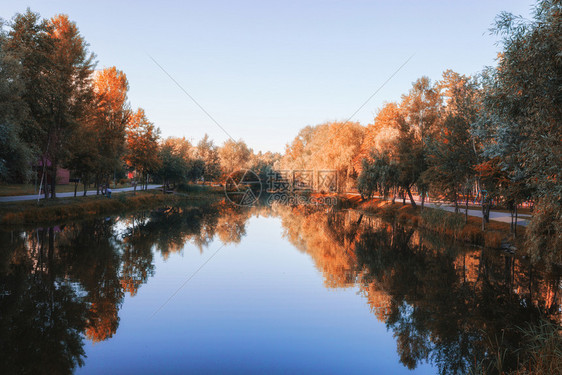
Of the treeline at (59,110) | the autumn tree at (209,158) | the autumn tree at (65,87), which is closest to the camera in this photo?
the treeline at (59,110)

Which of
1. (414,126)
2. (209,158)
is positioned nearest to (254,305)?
(414,126)

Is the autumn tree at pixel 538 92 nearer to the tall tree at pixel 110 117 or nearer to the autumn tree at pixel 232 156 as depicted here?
the tall tree at pixel 110 117

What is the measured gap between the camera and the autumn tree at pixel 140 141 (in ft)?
131

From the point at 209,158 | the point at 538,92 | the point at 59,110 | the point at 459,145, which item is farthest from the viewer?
the point at 209,158

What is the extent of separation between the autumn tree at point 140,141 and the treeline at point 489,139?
23320 millimetres

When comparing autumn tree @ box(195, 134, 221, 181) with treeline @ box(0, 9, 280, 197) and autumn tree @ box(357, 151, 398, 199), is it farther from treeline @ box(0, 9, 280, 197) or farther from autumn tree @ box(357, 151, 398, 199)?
autumn tree @ box(357, 151, 398, 199)

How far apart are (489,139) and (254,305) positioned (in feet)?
46.8

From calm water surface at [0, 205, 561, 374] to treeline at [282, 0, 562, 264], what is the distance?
3.32m

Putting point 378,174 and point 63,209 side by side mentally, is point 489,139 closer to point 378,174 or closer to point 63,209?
point 378,174

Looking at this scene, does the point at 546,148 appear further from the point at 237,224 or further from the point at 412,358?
the point at 237,224

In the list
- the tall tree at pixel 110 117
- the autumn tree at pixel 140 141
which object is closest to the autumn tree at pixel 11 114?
the tall tree at pixel 110 117

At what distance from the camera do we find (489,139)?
57.8 feet

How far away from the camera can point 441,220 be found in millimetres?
24984

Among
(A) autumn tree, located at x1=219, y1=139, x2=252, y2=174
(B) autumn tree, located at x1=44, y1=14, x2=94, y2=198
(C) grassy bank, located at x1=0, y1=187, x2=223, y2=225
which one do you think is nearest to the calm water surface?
(C) grassy bank, located at x1=0, y1=187, x2=223, y2=225
